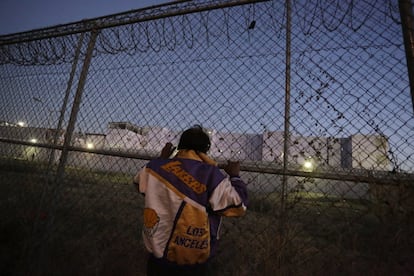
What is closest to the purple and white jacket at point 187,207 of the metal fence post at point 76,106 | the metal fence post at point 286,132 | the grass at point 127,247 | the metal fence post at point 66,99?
the metal fence post at point 286,132

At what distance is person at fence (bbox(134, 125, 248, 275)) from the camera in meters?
1.44

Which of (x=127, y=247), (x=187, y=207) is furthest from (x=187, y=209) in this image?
(x=127, y=247)

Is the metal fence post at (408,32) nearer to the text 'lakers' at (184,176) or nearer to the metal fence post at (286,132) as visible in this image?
the metal fence post at (286,132)

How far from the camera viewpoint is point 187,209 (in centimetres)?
145

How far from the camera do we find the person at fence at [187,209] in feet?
4.74

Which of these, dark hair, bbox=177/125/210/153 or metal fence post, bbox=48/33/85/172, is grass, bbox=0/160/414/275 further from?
dark hair, bbox=177/125/210/153

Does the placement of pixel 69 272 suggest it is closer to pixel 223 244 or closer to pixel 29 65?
pixel 223 244

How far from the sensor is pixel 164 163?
1611 mm

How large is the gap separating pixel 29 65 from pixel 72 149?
240 cm

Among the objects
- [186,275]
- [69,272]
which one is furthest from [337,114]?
[69,272]

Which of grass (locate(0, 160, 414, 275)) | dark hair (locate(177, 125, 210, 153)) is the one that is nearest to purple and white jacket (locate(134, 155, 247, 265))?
dark hair (locate(177, 125, 210, 153))

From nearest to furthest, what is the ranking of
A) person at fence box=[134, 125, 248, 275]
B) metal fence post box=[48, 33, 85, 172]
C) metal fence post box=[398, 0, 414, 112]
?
person at fence box=[134, 125, 248, 275] → metal fence post box=[398, 0, 414, 112] → metal fence post box=[48, 33, 85, 172]

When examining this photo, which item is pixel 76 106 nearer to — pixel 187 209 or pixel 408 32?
pixel 187 209

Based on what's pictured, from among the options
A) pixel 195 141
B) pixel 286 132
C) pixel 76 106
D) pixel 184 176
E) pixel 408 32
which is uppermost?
pixel 408 32
